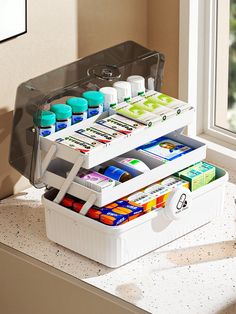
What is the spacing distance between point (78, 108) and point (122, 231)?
0.29 metres

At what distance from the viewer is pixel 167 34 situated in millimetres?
2242

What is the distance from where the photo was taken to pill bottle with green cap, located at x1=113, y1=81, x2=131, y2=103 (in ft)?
6.46

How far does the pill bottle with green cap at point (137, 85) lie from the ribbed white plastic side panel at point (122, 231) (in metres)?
0.27

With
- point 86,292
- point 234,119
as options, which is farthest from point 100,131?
point 234,119

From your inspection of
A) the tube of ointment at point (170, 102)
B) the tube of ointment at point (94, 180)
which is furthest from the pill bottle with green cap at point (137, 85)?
the tube of ointment at point (94, 180)

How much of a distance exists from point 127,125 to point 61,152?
0.53 ft

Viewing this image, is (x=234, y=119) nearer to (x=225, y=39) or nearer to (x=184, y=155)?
(x=225, y=39)

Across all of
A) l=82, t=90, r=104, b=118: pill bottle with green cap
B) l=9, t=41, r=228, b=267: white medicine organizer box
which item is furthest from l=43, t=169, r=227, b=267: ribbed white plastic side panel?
l=82, t=90, r=104, b=118: pill bottle with green cap

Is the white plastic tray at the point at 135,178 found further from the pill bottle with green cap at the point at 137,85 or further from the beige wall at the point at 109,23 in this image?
the beige wall at the point at 109,23

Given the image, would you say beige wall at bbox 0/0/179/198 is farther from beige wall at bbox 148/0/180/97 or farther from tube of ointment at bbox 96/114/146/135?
tube of ointment at bbox 96/114/146/135

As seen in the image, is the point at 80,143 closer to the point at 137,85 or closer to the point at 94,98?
the point at 94,98

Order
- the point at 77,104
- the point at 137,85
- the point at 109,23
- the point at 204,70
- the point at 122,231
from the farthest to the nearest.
→ the point at 204,70, the point at 109,23, the point at 137,85, the point at 77,104, the point at 122,231

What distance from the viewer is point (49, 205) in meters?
1.85

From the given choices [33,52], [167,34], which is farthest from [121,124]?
[167,34]
